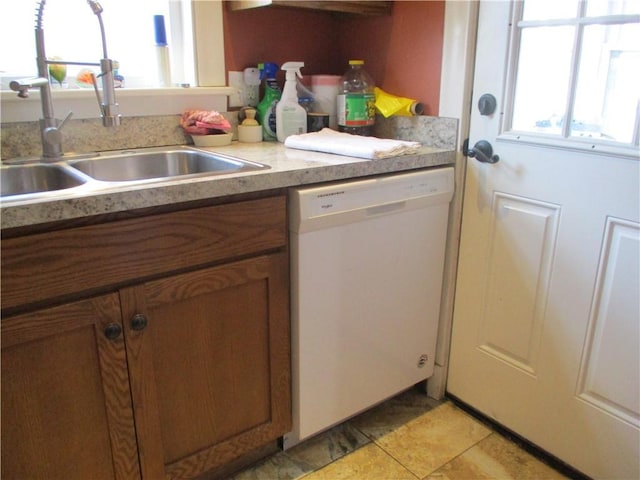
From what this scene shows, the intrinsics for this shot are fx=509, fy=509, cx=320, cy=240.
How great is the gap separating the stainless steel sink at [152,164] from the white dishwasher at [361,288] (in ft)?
0.98

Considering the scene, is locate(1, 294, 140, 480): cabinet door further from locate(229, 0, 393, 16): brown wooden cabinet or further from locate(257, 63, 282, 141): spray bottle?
locate(229, 0, 393, 16): brown wooden cabinet

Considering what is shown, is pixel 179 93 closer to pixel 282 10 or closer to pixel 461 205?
pixel 282 10

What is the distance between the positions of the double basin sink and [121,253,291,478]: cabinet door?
0.86 ft

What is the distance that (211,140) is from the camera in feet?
5.25

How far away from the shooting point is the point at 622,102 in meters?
1.19

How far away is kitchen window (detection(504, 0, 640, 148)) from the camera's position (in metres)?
1.18

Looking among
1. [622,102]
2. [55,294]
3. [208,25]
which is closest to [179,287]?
[55,294]

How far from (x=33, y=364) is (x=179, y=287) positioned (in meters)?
0.32

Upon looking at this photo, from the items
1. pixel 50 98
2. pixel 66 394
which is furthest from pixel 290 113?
pixel 66 394

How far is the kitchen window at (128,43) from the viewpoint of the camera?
4.82 ft

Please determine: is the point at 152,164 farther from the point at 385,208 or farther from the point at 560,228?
the point at 560,228

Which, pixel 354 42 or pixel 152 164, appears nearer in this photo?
pixel 152 164

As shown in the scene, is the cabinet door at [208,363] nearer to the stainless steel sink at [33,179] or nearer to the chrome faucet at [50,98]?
the stainless steel sink at [33,179]

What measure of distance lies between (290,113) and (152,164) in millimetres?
473
